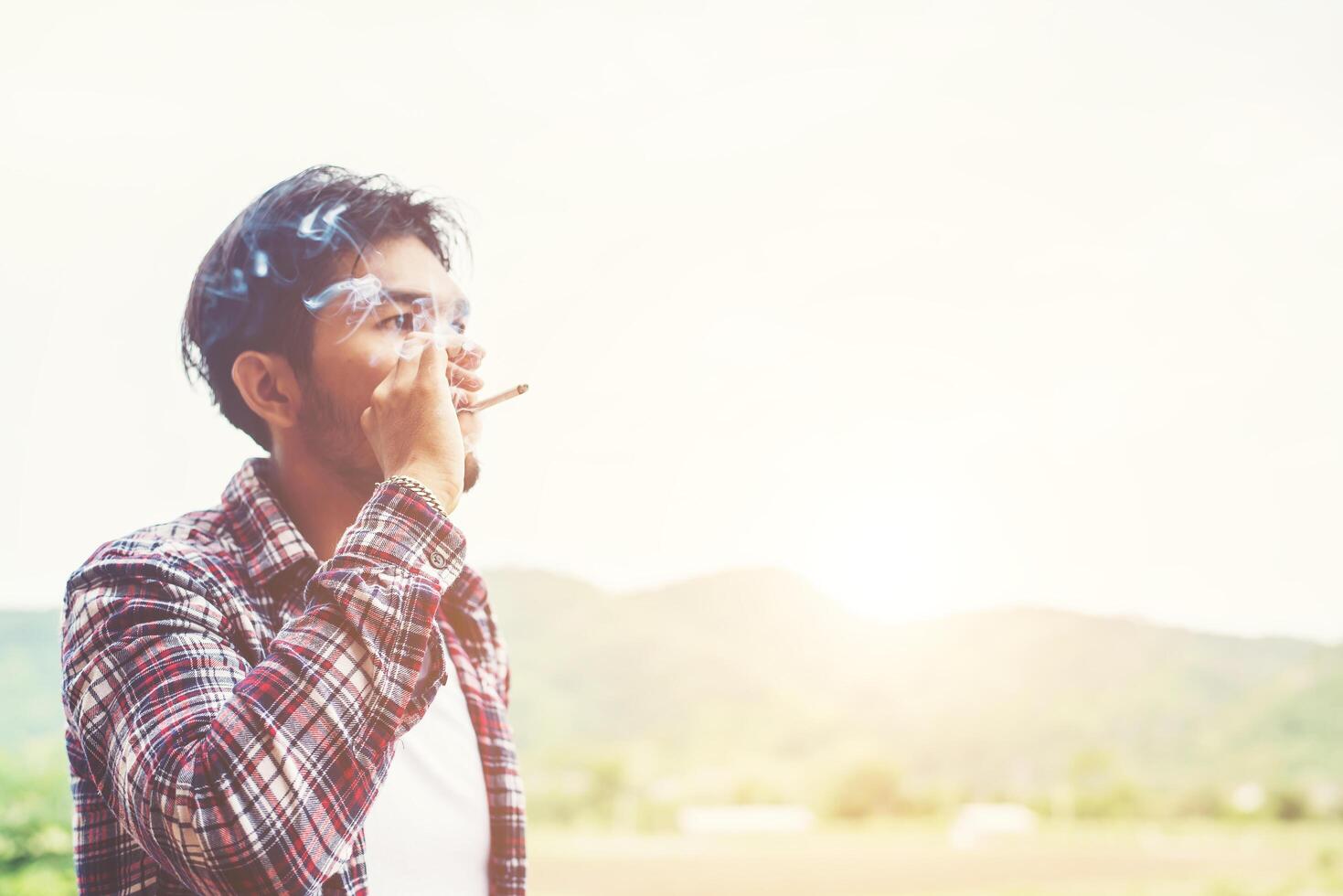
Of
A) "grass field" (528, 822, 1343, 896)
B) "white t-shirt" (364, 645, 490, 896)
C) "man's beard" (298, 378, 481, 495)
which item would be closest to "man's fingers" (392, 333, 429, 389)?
"man's beard" (298, 378, 481, 495)

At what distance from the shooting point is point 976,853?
18.1ft

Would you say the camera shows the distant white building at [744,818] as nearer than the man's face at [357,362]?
No

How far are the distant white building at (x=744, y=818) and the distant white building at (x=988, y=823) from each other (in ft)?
2.71

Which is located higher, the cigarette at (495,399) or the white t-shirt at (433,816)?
the cigarette at (495,399)

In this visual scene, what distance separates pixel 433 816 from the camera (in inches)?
39.8

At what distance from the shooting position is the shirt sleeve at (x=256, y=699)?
0.69 m

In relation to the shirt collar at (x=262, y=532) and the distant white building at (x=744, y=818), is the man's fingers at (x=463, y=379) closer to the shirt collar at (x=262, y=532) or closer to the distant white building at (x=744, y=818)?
the shirt collar at (x=262, y=532)

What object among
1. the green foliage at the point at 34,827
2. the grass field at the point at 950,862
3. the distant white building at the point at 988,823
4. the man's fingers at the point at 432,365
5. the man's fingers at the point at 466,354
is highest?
the man's fingers at the point at 466,354

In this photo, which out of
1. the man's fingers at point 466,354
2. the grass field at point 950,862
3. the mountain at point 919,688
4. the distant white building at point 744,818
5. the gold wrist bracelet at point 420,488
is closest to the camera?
the gold wrist bracelet at point 420,488

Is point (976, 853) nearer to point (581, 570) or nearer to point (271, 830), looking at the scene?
point (581, 570)

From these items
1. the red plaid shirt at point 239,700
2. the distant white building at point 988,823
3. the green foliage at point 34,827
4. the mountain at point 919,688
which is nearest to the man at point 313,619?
the red plaid shirt at point 239,700

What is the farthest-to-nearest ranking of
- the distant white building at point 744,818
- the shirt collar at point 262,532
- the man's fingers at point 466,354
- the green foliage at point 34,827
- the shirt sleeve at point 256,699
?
the distant white building at point 744,818, the green foliage at point 34,827, the man's fingers at point 466,354, the shirt collar at point 262,532, the shirt sleeve at point 256,699

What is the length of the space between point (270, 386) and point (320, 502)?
0.14 metres

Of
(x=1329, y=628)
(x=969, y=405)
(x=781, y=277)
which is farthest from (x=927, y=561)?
(x=1329, y=628)
